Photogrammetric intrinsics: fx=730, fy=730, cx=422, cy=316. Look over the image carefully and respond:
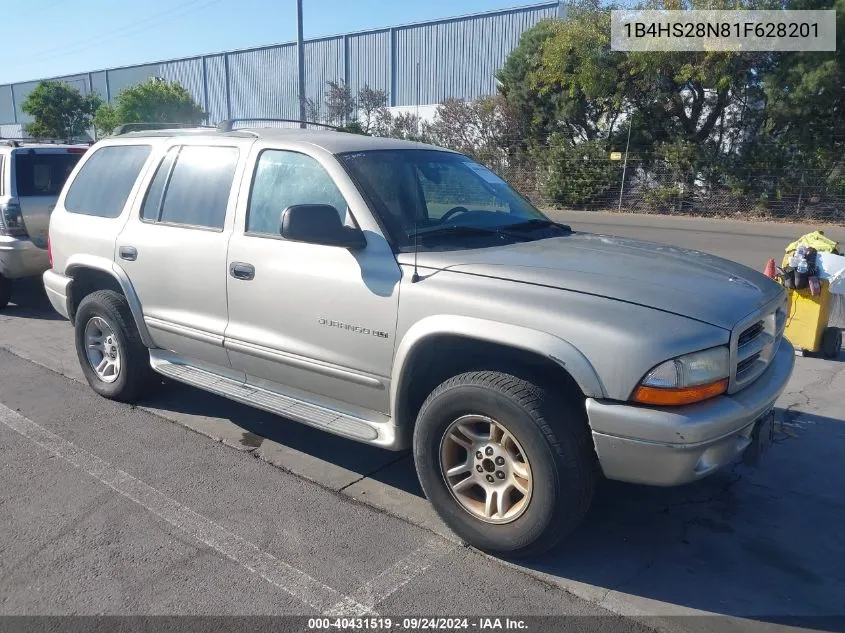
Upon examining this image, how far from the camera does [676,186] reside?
63.0 ft

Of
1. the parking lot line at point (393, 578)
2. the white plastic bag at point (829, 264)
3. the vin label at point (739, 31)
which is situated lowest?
the parking lot line at point (393, 578)

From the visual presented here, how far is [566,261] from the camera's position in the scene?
3602mm

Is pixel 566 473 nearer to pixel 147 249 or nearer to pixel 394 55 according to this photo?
pixel 147 249

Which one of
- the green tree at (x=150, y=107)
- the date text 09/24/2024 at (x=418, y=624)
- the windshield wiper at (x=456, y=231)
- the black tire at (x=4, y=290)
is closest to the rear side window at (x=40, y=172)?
the black tire at (x=4, y=290)

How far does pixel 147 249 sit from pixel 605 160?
17.5 meters

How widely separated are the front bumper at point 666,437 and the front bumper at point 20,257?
721cm

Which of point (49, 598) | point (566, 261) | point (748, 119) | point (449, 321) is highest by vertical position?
point (748, 119)

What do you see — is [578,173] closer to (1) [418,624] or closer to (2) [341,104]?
(2) [341,104]

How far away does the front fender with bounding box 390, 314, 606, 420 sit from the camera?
9.77 feet

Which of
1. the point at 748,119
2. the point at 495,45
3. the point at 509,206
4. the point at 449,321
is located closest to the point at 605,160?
the point at 748,119

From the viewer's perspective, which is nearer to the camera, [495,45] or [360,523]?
[360,523]

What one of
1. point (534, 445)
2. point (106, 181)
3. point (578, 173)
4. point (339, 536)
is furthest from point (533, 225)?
point (578, 173)

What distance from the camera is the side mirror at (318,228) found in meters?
3.58

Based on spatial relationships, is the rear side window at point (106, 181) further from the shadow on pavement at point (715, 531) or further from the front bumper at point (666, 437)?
the front bumper at point (666, 437)
